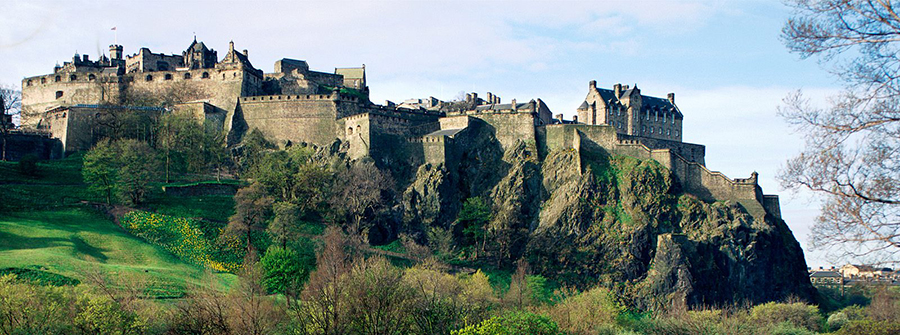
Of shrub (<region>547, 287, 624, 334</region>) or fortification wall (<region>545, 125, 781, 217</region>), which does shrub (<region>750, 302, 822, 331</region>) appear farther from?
shrub (<region>547, 287, 624, 334</region>)

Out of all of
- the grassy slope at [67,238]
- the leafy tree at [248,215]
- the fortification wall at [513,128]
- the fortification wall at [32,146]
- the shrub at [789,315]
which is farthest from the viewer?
the fortification wall at [513,128]

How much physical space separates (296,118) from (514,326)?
38.9 meters

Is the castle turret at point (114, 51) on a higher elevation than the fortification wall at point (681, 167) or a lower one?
higher

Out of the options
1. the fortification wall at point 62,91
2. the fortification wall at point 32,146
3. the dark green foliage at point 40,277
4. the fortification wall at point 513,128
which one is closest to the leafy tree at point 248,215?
Result: the dark green foliage at point 40,277

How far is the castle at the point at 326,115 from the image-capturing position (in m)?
65.5

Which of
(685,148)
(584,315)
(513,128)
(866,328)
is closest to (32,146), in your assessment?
(513,128)

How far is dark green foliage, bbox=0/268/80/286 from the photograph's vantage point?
37031mm

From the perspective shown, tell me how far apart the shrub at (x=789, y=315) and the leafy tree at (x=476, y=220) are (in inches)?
815

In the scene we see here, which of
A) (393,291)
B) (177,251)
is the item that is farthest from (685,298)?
(177,251)

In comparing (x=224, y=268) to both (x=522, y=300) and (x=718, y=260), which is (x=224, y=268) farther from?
(x=718, y=260)

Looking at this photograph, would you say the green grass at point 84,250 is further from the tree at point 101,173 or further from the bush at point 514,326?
the bush at point 514,326

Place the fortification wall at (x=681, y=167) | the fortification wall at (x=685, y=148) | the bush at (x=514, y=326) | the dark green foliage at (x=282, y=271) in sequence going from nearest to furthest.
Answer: the bush at (x=514, y=326) → the dark green foliage at (x=282, y=271) → the fortification wall at (x=681, y=167) → the fortification wall at (x=685, y=148)

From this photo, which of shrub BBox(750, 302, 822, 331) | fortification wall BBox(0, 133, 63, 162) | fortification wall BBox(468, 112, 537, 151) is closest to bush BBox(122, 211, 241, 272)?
fortification wall BBox(0, 133, 63, 162)

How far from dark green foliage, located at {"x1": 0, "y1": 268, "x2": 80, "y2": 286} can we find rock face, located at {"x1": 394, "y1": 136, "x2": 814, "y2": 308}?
90.2 ft
